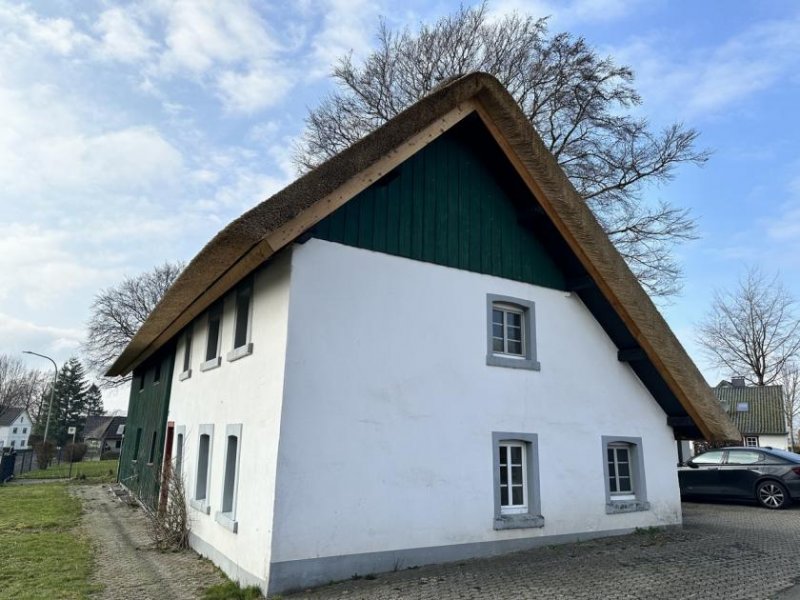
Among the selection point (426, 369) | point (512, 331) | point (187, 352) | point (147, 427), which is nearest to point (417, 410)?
point (426, 369)

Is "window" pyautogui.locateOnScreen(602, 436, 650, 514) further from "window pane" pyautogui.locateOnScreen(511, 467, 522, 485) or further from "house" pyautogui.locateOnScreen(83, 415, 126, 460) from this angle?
"house" pyautogui.locateOnScreen(83, 415, 126, 460)

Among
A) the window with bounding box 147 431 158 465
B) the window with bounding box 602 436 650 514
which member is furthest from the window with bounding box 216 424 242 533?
the window with bounding box 147 431 158 465

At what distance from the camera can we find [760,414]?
1200 inches

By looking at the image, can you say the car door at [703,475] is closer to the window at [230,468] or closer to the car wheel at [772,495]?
the car wheel at [772,495]

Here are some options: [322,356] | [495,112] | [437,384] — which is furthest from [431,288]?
[495,112]

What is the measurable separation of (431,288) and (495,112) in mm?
2595

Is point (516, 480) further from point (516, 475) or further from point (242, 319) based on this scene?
point (242, 319)

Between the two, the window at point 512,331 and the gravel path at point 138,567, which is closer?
the gravel path at point 138,567

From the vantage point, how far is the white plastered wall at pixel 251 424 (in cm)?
605

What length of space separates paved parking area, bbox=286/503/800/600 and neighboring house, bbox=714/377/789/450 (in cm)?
2555

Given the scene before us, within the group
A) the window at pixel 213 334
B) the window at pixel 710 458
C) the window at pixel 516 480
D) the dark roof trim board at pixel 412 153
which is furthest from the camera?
the window at pixel 710 458

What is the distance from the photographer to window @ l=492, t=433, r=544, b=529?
7430 millimetres

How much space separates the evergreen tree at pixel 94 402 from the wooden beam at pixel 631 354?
→ 70245 millimetres

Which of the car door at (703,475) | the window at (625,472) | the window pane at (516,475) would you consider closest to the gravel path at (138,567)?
the window pane at (516,475)
